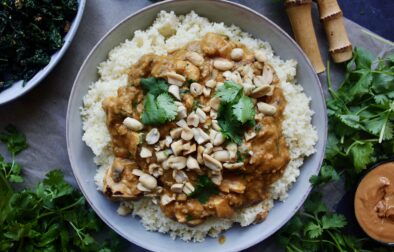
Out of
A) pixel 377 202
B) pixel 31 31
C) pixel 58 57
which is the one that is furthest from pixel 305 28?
pixel 31 31

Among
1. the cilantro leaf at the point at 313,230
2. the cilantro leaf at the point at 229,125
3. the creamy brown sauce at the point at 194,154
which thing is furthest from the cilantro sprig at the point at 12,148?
the cilantro leaf at the point at 313,230

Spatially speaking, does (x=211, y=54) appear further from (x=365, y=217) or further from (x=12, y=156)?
(x=12, y=156)

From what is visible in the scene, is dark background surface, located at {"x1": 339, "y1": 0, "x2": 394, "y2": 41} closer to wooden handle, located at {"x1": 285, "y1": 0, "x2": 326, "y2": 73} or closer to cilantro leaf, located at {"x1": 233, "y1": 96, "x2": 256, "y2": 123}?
wooden handle, located at {"x1": 285, "y1": 0, "x2": 326, "y2": 73}

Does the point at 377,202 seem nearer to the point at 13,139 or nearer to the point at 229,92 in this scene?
the point at 229,92

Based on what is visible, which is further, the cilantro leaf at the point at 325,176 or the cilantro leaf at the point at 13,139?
the cilantro leaf at the point at 13,139

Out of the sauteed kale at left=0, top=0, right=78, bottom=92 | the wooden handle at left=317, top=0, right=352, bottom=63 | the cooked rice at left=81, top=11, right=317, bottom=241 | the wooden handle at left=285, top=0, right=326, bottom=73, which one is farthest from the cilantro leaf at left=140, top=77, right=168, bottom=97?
the wooden handle at left=317, top=0, right=352, bottom=63

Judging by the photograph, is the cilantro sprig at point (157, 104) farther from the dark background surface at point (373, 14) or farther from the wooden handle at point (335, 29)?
the dark background surface at point (373, 14)
